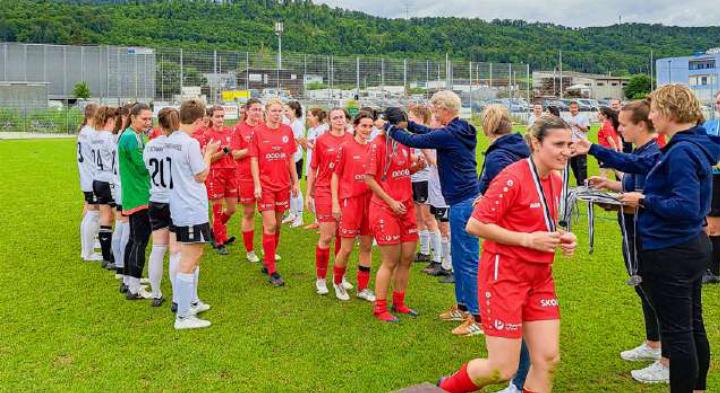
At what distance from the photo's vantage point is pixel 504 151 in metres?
4.68

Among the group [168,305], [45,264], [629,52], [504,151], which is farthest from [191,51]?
[629,52]

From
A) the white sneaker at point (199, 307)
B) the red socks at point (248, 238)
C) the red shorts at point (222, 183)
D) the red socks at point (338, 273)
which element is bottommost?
the white sneaker at point (199, 307)

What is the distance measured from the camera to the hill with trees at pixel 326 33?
73250mm

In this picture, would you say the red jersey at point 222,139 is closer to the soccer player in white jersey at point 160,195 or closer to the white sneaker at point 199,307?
the soccer player in white jersey at point 160,195

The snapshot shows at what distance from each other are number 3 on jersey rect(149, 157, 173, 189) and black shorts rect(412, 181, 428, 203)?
349 cm

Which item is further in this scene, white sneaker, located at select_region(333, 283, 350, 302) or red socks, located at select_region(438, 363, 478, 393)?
white sneaker, located at select_region(333, 283, 350, 302)

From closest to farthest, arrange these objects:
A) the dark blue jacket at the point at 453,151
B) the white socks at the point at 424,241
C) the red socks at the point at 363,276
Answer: the dark blue jacket at the point at 453,151, the red socks at the point at 363,276, the white socks at the point at 424,241

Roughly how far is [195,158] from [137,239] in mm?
1637

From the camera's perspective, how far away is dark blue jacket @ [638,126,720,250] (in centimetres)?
360

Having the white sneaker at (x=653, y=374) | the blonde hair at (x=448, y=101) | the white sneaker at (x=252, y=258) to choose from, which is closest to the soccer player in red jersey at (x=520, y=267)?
the white sneaker at (x=653, y=374)

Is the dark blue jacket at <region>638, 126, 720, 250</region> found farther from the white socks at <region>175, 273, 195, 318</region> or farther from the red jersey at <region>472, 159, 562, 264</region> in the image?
the white socks at <region>175, 273, 195, 318</region>

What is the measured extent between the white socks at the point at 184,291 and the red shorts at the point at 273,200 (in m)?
1.66

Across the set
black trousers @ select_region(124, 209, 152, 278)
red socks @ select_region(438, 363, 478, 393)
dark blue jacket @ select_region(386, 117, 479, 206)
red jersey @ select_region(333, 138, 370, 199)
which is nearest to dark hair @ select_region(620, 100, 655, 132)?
dark blue jacket @ select_region(386, 117, 479, 206)

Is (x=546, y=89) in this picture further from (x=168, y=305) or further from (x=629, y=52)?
(x=629, y=52)
